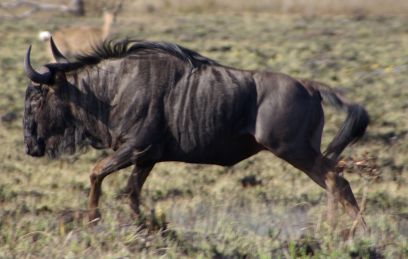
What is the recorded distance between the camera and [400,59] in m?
17.8

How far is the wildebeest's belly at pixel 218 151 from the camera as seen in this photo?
7574mm

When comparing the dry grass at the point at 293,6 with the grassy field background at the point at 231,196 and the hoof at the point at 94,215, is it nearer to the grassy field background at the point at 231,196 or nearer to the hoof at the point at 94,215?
the grassy field background at the point at 231,196

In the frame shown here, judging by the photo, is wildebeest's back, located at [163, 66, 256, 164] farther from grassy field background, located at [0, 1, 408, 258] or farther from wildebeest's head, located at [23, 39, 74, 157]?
wildebeest's head, located at [23, 39, 74, 157]

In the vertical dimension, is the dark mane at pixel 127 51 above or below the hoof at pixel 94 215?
above

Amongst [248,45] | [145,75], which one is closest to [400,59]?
[248,45]

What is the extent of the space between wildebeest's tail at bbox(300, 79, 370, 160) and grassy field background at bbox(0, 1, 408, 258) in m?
0.54

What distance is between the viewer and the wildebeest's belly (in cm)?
757

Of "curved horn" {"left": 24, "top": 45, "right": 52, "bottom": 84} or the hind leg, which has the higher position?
"curved horn" {"left": 24, "top": 45, "right": 52, "bottom": 84}

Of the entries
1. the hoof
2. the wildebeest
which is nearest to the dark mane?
the wildebeest

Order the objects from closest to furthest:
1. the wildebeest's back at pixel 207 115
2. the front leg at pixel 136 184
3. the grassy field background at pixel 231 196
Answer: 1. the grassy field background at pixel 231 196
2. the front leg at pixel 136 184
3. the wildebeest's back at pixel 207 115

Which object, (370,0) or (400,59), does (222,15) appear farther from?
(400,59)

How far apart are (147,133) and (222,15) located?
2174 cm

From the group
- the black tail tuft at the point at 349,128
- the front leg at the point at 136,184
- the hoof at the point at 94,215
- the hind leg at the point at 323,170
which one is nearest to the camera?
the hoof at the point at 94,215

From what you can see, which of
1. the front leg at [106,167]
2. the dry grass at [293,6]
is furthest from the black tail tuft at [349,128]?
the dry grass at [293,6]
